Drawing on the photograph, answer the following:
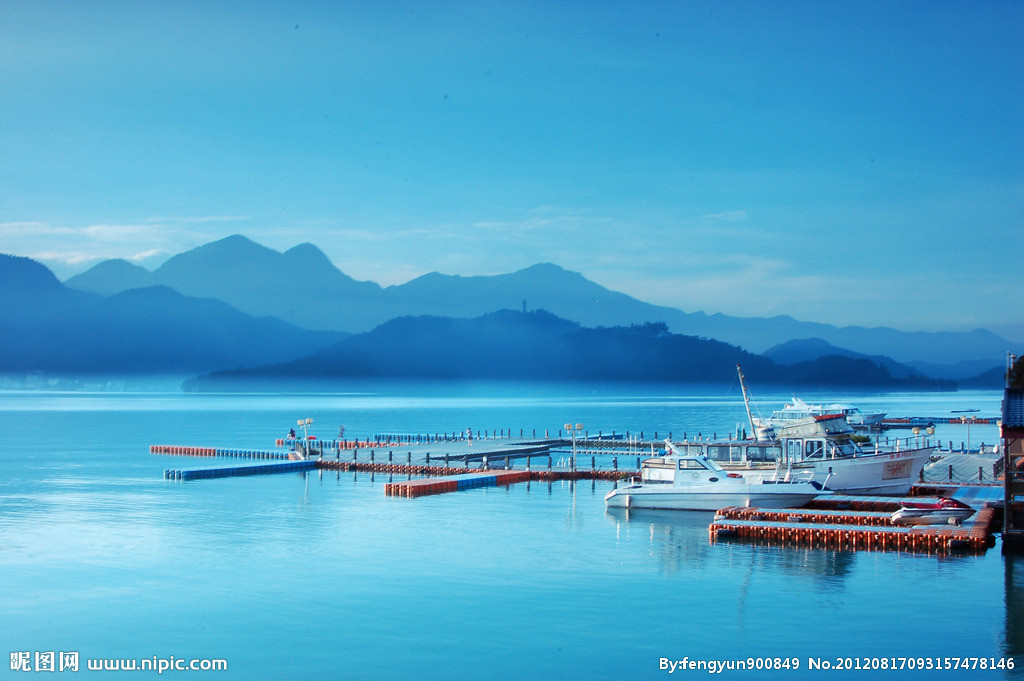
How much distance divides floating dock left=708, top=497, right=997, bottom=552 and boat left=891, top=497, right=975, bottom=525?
0.33 metres

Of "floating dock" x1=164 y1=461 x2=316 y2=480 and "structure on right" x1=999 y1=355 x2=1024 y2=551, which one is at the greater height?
"structure on right" x1=999 y1=355 x2=1024 y2=551

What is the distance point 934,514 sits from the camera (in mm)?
34719

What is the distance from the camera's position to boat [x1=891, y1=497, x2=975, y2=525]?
3438cm

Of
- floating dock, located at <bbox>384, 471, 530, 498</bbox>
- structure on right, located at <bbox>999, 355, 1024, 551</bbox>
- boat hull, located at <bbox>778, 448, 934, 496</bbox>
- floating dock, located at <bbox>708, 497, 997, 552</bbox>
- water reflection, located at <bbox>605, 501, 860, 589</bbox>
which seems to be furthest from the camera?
floating dock, located at <bbox>384, 471, 530, 498</bbox>

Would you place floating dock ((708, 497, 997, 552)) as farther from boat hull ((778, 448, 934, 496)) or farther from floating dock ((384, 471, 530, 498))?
floating dock ((384, 471, 530, 498))

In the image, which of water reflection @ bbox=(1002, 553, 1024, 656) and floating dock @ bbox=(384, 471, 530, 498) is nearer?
water reflection @ bbox=(1002, 553, 1024, 656)

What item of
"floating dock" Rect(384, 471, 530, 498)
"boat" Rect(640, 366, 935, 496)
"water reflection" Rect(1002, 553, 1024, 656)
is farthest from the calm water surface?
"boat" Rect(640, 366, 935, 496)

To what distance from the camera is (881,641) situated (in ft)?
73.0

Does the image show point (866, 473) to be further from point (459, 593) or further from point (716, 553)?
point (459, 593)

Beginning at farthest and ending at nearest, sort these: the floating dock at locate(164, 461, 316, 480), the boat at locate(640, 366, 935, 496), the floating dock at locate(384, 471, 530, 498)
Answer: the floating dock at locate(164, 461, 316, 480), the floating dock at locate(384, 471, 530, 498), the boat at locate(640, 366, 935, 496)

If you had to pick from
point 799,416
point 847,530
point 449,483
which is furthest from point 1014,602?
point 799,416

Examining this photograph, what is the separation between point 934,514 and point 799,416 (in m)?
55.6

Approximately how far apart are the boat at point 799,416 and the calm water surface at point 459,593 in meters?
15.5

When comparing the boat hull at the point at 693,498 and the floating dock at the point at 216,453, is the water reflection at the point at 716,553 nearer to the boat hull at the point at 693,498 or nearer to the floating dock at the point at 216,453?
the boat hull at the point at 693,498
